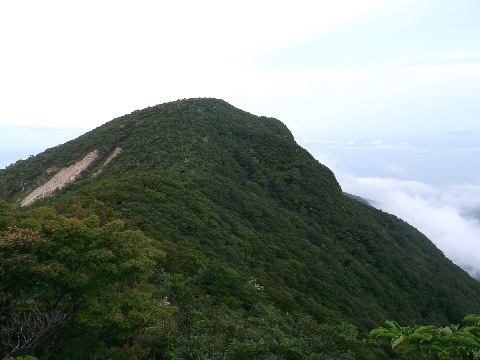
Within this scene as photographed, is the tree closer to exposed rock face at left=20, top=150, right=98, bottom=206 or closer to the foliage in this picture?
the foliage

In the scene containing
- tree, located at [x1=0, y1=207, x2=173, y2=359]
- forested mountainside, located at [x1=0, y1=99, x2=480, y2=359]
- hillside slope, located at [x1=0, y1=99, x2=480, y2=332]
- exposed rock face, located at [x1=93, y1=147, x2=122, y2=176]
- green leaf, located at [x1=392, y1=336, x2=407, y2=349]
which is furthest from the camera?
exposed rock face, located at [x1=93, y1=147, x2=122, y2=176]

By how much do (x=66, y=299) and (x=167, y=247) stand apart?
30.1ft

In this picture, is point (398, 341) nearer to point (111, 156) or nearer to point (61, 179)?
point (111, 156)

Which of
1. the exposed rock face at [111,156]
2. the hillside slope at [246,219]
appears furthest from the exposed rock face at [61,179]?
the exposed rock face at [111,156]

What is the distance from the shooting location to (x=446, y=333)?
3.74m

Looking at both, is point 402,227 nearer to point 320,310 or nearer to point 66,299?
point 320,310

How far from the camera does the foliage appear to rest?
3594 millimetres

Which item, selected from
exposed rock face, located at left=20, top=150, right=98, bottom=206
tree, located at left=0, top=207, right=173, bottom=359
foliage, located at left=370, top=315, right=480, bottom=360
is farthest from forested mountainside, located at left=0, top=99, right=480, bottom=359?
foliage, located at left=370, top=315, right=480, bottom=360

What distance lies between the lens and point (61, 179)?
43.4m

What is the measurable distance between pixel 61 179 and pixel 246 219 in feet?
66.1

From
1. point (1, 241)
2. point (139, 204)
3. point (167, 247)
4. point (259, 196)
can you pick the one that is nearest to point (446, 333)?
point (1, 241)

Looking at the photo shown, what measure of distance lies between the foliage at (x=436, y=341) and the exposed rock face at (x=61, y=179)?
39.7 meters

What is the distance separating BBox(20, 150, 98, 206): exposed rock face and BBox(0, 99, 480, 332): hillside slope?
105 centimetres

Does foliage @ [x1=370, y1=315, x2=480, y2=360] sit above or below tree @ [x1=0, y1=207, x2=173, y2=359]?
above
